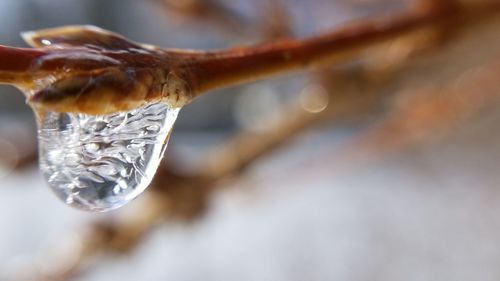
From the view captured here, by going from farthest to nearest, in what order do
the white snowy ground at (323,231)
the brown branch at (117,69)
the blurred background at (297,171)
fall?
1. the white snowy ground at (323,231)
2. the blurred background at (297,171)
3. the brown branch at (117,69)

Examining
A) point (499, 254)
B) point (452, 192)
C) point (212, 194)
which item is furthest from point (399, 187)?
point (212, 194)

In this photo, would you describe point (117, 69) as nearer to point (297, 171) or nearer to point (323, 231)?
point (297, 171)

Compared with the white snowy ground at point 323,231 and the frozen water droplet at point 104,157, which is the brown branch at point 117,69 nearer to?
the frozen water droplet at point 104,157

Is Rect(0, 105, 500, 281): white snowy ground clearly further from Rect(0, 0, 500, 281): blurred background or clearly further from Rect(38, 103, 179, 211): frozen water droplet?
Rect(38, 103, 179, 211): frozen water droplet

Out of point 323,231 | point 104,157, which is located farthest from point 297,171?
point 104,157

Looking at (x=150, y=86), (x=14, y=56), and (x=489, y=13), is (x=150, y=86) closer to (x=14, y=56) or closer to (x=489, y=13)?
(x=14, y=56)

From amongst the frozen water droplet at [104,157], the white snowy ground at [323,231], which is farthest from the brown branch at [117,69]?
the white snowy ground at [323,231]

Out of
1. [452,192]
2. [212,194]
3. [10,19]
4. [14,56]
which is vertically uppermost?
[10,19]

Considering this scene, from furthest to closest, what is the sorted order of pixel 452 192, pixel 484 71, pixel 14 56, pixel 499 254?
pixel 452 192 < pixel 499 254 < pixel 484 71 < pixel 14 56
